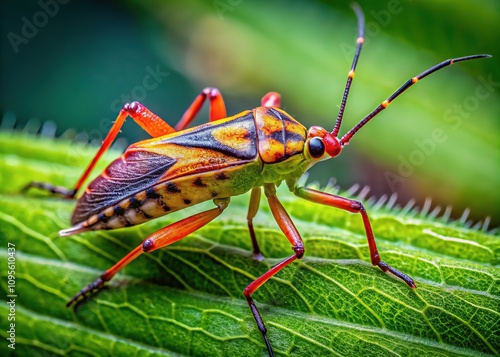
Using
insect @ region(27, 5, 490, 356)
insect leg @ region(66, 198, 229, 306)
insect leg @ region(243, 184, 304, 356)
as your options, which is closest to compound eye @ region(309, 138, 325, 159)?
insect @ region(27, 5, 490, 356)

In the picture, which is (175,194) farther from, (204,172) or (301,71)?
(301,71)

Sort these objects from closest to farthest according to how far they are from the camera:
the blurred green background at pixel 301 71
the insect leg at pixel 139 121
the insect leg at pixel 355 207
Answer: the insect leg at pixel 355 207 < the insect leg at pixel 139 121 < the blurred green background at pixel 301 71

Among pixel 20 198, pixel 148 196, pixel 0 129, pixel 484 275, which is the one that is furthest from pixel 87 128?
pixel 484 275

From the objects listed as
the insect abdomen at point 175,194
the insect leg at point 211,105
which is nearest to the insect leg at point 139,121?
the insect leg at point 211,105

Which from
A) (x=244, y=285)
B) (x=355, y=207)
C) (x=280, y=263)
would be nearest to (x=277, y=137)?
(x=355, y=207)

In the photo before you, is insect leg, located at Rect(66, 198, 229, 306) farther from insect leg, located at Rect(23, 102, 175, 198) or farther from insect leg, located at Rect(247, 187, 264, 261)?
insect leg, located at Rect(23, 102, 175, 198)

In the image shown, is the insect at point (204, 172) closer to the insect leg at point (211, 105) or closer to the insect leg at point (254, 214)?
the insect leg at point (254, 214)

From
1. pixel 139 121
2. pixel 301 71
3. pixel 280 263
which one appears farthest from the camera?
pixel 301 71
